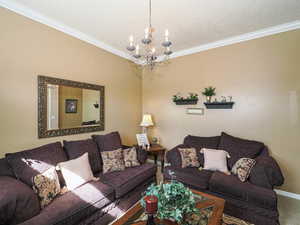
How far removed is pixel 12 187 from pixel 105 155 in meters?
1.25

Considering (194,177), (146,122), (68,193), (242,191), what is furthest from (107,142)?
(242,191)

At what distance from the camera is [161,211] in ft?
4.20

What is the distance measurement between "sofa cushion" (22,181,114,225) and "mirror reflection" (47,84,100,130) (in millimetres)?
1186

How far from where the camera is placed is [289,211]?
84.4 inches

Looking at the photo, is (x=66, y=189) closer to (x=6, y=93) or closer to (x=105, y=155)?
(x=105, y=155)

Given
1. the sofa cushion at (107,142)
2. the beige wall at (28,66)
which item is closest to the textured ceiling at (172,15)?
the beige wall at (28,66)

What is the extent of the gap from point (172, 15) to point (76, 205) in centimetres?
282

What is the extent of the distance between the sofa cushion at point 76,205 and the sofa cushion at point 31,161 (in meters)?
0.43

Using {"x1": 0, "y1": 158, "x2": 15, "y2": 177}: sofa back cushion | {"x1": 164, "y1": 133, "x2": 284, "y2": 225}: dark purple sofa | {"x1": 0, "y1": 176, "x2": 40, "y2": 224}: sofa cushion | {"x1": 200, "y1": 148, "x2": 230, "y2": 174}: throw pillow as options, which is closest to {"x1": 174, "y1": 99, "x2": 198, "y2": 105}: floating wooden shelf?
{"x1": 164, "y1": 133, "x2": 284, "y2": 225}: dark purple sofa

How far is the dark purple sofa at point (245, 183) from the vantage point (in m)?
1.79

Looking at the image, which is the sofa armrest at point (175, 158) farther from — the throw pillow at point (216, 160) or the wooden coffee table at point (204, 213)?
the wooden coffee table at point (204, 213)

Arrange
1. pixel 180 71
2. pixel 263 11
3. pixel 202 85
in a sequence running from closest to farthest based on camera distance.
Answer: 1. pixel 263 11
2. pixel 202 85
3. pixel 180 71

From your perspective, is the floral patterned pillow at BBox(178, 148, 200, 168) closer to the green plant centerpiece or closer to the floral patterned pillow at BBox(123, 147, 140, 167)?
the floral patterned pillow at BBox(123, 147, 140, 167)

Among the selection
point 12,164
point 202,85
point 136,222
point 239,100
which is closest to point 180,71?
point 202,85
